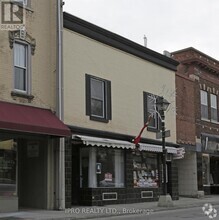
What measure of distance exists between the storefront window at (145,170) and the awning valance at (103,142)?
185cm

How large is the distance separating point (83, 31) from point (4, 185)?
293 inches

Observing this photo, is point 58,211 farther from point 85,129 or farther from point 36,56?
point 36,56

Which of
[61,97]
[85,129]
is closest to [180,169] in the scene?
[85,129]

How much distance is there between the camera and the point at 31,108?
1733 cm

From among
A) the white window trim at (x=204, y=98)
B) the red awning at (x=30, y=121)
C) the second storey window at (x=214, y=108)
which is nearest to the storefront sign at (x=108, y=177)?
the red awning at (x=30, y=121)

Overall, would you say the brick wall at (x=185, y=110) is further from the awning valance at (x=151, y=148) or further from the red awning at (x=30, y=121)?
the red awning at (x=30, y=121)

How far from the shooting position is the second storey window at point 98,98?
66.6 ft

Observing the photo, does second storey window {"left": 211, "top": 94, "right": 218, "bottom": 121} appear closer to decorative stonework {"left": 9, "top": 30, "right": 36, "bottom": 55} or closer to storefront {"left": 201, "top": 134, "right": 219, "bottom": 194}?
storefront {"left": 201, "top": 134, "right": 219, "bottom": 194}

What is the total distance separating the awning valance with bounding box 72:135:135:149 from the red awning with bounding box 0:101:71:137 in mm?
1452

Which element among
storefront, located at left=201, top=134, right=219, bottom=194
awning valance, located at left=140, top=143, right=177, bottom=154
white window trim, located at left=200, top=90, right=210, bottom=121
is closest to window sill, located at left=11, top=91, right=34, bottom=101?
awning valance, located at left=140, top=143, right=177, bottom=154

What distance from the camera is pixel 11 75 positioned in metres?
17.0

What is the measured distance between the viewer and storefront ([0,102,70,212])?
16031 mm

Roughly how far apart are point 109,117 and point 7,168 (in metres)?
5.92

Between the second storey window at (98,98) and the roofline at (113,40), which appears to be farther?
the second storey window at (98,98)
